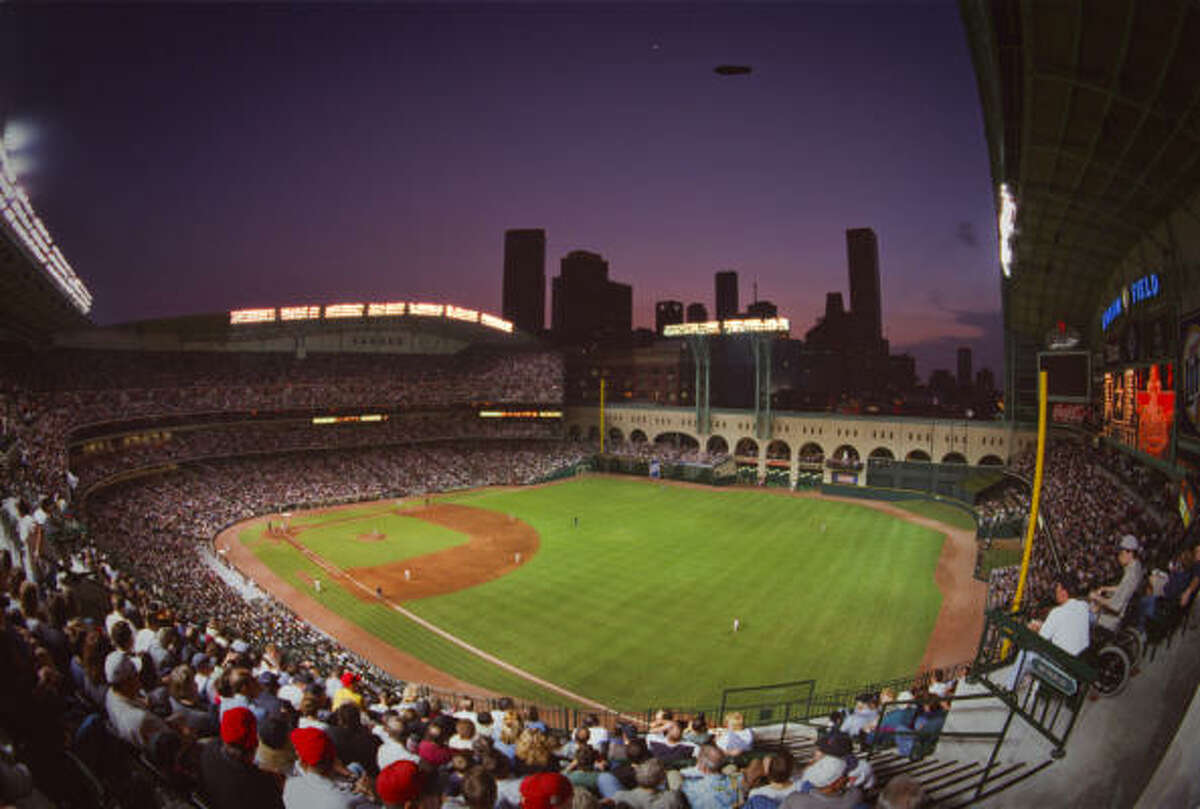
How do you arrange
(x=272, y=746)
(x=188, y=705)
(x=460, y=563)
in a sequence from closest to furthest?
(x=272, y=746), (x=188, y=705), (x=460, y=563)

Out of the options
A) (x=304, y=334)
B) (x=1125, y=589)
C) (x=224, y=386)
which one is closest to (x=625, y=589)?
(x=1125, y=589)

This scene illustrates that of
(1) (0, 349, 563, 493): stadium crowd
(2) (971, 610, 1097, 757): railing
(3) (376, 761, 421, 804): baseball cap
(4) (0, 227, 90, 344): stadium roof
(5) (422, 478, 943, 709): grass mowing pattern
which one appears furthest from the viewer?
(1) (0, 349, 563, 493): stadium crowd

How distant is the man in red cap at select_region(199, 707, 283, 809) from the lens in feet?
13.0

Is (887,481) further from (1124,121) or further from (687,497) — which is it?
(1124,121)

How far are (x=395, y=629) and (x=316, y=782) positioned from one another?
24.4m

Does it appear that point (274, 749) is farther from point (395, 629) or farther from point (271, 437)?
point (271, 437)

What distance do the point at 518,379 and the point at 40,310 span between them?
46.2m

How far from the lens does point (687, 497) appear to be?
54031 millimetres

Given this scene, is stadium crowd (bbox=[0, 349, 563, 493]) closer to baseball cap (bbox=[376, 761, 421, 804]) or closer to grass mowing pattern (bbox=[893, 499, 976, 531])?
baseball cap (bbox=[376, 761, 421, 804])

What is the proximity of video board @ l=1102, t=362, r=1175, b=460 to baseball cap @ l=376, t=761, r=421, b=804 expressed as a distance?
22557 mm

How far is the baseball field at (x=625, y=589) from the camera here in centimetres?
2242

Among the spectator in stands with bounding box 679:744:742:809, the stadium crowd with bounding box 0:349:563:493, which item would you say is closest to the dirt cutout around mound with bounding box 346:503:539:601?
the stadium crowd with bounding box 0:349:563:493

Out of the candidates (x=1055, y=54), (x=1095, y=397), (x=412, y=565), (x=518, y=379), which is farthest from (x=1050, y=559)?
(x=518, y=379)

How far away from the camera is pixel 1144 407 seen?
20484mm
